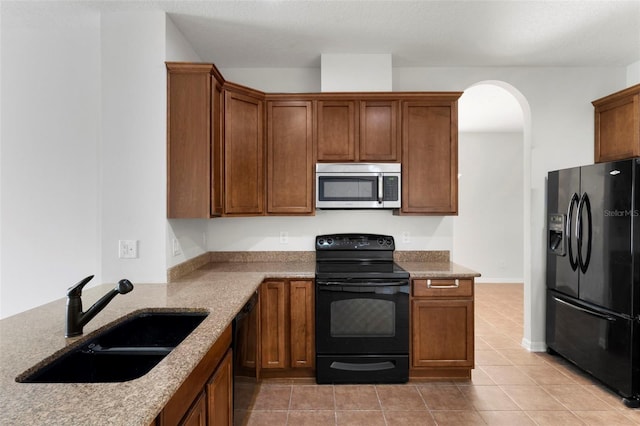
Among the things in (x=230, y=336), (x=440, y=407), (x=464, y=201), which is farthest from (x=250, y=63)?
(x=464, y=201)

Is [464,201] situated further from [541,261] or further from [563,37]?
[563,37]

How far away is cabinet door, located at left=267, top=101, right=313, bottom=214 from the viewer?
3.12 meters

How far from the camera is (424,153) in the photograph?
309cm

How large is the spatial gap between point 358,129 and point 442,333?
70.3 inches

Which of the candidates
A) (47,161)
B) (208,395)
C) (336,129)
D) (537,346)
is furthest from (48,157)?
(537,346)

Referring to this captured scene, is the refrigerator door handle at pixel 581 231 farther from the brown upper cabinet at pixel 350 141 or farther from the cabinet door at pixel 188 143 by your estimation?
the cabinet door at pixel 188 143

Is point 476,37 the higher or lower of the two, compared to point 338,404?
higher

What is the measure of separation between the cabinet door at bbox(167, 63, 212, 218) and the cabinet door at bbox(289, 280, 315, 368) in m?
0.92

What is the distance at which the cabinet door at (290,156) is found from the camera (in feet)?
10.2

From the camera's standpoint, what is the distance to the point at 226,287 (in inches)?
90.4

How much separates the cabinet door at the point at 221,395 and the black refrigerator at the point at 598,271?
2.64 m

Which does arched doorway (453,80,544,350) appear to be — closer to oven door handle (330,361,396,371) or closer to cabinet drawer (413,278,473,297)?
cabinet drawer (413,278,473,297)

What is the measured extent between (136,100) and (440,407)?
2982 millimetres

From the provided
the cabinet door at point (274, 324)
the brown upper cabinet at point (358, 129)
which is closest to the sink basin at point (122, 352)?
the cabinet door at point (274, 324)
